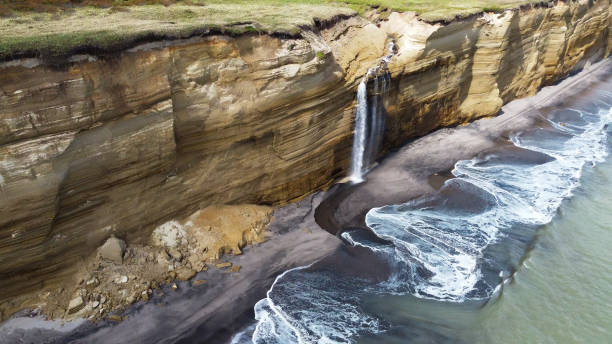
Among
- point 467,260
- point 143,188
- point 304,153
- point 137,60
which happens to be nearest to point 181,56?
point 137,60

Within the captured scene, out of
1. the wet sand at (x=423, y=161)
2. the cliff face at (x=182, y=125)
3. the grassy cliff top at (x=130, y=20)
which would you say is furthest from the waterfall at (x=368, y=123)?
the grassy cliff top at (x=130, y=20)

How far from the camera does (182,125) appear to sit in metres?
14.8

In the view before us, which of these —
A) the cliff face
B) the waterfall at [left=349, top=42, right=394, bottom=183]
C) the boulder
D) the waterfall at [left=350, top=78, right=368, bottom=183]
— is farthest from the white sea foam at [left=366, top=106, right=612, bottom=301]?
the boulder

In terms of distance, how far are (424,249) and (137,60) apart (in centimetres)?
1237

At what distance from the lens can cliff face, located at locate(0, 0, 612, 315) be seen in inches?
474

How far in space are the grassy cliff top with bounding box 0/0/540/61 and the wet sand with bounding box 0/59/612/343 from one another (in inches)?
291

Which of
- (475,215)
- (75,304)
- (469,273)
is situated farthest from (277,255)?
(475,215)

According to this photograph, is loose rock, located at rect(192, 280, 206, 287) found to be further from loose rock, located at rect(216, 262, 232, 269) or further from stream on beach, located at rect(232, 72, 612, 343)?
stream on beach, located at rect(232, 72, 612, 343)

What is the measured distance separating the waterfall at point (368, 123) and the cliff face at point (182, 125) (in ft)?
1.59

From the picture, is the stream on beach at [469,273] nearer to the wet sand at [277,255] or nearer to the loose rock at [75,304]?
the wet sand at [277,255]

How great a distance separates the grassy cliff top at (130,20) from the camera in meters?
12.4

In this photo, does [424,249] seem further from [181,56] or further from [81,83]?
[81,83]

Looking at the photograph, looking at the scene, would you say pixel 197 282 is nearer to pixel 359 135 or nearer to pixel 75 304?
pixel 75 304

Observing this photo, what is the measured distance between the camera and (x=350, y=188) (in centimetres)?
2045
